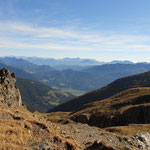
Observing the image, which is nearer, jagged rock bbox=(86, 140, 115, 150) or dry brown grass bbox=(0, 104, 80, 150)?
dry brown grass bbox=(0, 104, 80, 150)

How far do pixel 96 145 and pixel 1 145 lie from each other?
1145 cm

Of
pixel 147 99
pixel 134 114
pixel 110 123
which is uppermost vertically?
pixel 147 99

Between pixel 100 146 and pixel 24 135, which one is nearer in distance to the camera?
pixel 24 135

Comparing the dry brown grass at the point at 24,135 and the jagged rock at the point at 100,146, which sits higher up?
the dry brown grass at the point at 24,135

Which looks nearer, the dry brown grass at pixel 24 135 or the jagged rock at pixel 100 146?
the dry brown grass at pixel 24 135

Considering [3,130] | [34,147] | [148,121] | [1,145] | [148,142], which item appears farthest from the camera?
[148,121]

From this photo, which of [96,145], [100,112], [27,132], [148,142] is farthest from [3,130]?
[100,112]

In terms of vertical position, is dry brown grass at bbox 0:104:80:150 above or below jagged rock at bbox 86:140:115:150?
above

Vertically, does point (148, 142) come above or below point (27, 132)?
below

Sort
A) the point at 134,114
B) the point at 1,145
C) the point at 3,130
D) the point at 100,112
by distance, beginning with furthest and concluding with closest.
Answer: the point at 100,112 → the point at 134,114 → the point at 3,130 → the point at 1,145

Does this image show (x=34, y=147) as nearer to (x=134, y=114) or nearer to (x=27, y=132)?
(x=27, y=132)

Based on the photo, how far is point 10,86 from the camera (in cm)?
5759

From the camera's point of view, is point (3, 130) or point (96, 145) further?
point (96, 145)

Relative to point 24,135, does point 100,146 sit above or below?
below
